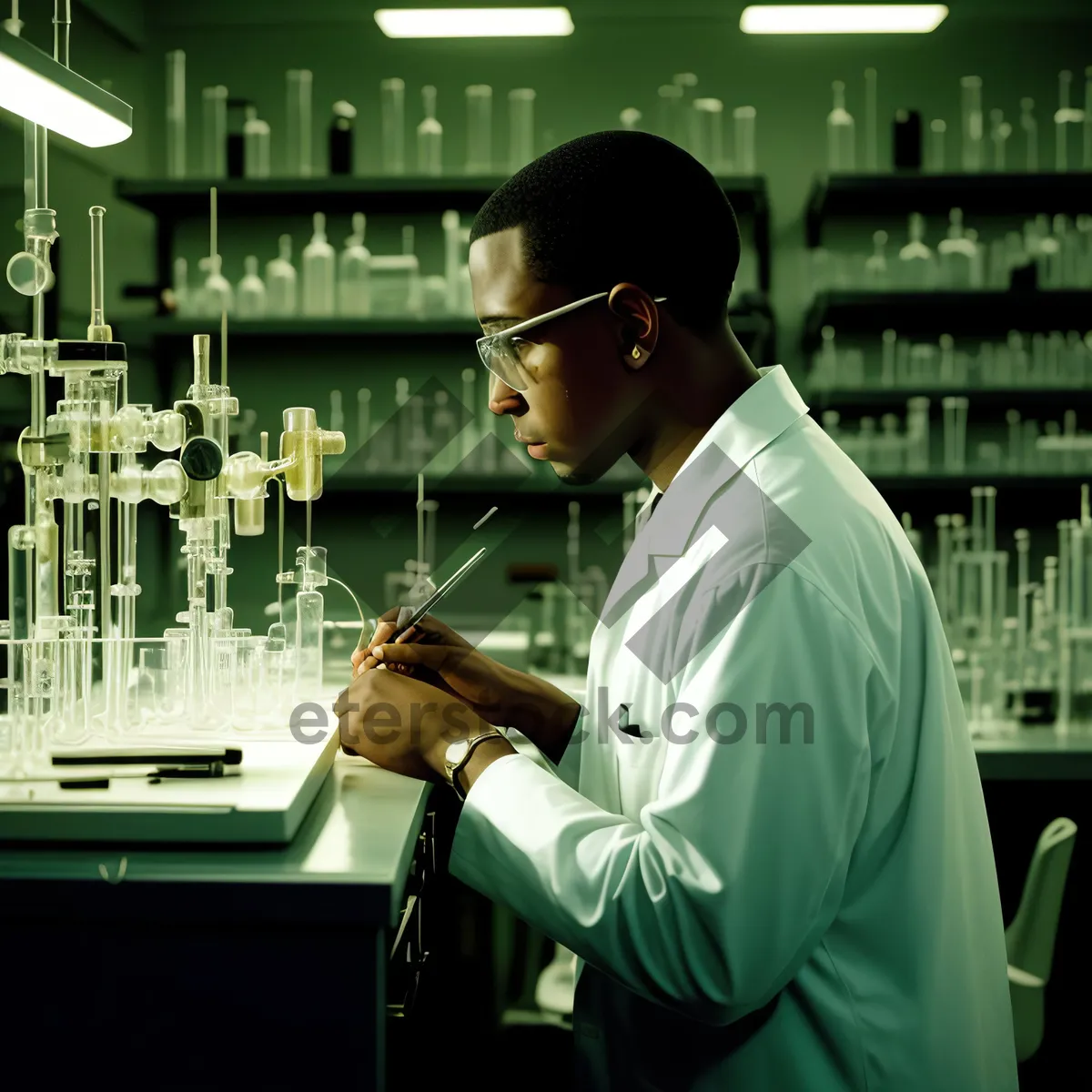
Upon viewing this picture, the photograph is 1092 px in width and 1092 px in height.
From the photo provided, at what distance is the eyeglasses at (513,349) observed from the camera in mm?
962

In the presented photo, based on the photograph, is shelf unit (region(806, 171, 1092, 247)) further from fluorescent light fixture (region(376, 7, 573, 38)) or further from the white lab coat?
the white lab coat

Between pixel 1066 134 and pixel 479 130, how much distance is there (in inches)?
84.1

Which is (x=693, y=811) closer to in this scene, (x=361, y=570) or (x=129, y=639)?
(x=129, y=639)

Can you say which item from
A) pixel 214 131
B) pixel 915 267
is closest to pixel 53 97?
pixel 915 267

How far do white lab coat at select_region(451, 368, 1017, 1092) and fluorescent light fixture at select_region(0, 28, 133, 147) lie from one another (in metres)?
0.78

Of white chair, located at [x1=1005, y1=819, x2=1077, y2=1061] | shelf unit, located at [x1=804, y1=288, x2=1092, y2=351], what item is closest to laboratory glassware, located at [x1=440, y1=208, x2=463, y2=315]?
shelf unit, located at [x1=804, y1=288, x2=1092, y2=351]

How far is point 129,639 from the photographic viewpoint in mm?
1126

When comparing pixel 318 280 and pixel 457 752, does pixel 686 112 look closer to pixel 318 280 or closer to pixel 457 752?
pixel 318 280

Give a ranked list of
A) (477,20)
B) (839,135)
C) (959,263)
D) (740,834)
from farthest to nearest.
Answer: (839,135)
(959,263)
(477,20)
(740,834)

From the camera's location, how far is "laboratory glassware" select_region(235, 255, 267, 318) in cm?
368

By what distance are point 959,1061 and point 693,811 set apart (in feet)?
1.12

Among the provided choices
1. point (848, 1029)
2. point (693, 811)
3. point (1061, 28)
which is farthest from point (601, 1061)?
point (1061, 28)

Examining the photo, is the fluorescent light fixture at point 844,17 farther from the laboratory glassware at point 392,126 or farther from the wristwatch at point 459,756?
Result: the wristwatch at point 459,756

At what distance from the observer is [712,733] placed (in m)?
0.78
